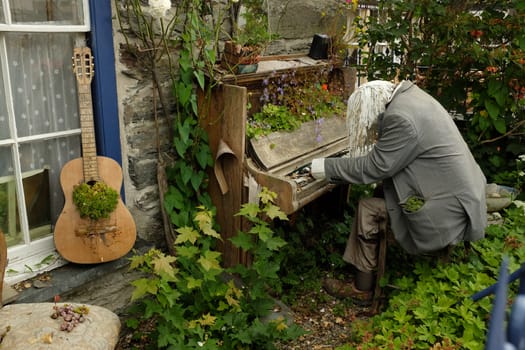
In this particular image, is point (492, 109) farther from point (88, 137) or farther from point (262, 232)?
point (88, 137)

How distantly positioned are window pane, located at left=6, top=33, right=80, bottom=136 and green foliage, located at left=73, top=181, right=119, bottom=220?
407 millimetres

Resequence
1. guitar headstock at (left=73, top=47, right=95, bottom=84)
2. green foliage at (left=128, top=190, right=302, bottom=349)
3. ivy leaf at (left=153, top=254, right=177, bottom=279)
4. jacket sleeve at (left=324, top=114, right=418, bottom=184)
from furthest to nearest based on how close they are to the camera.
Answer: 1. jacket sleeve at (left=324, top=114, right=418, bottom=184)
2. guitar headstock at (left=73, top=47, right=95, bottom=84)
3. green foliage at (left=128, top=190, right=302, bottom=349)
4. ivy leaf at (left=153, top=254, right=177, bottom=279)

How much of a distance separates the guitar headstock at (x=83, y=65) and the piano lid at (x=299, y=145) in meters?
1.14

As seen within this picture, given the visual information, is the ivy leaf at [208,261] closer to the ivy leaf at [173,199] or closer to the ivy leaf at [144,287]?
the ivy leaf at [144,287]

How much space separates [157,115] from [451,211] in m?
2.01

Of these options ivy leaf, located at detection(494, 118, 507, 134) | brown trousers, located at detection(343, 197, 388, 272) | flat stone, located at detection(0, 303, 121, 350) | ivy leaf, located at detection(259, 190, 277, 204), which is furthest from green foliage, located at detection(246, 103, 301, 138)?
ivy leaf, located at detection(494, 118, 507, 134)

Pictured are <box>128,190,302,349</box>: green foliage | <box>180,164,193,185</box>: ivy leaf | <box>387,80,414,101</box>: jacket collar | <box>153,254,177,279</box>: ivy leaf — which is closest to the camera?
<box>153,254,177,279</box>: ivy leaf

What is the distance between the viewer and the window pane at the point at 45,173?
2957 mm

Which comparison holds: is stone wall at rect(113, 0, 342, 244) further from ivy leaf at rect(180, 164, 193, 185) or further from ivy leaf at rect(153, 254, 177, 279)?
ivy leaf at rect(153, 254, 177, 279)

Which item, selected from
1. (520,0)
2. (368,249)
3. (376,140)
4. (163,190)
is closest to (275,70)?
(376,140)

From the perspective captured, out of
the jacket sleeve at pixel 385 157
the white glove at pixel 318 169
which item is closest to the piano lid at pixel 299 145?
the white glove at pixel 318 169

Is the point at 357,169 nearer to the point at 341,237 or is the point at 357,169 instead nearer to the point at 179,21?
the point at 341,237

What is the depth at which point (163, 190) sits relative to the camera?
Result: 140 inches

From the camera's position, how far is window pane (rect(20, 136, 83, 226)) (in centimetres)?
296
